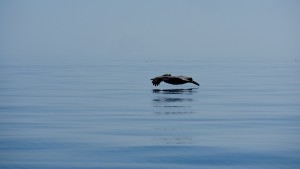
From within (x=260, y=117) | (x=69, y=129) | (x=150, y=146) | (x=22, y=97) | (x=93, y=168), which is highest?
(x=22, y=97)

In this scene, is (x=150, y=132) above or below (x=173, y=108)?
below

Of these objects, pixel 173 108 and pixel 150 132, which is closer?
pixel 150 132

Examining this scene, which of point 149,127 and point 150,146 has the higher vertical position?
point 149,127

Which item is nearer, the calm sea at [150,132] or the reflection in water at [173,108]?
the calm sea at [150,132]

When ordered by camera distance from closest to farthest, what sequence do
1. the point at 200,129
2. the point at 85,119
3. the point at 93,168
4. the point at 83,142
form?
the point at 93,168, the point at 83,142, the point at 200,129, the point at 85,119

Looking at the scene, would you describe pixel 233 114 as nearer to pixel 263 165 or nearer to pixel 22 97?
pixel 263 165

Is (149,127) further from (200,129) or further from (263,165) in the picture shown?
(263,165)

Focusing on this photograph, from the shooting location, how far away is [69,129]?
2116 cm

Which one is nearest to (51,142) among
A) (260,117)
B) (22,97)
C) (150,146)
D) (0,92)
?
(150,146)

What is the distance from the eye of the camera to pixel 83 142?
18.3m

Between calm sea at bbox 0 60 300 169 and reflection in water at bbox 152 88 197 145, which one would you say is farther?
reflection in water at bbox 152 88 197 145

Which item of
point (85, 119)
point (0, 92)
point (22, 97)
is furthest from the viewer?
point (0, 92)

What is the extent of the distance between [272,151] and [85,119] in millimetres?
9097

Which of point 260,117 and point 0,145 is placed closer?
point 0,145
